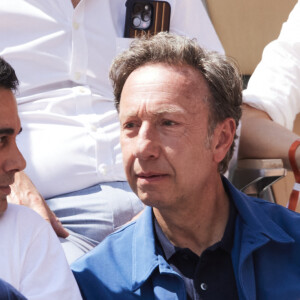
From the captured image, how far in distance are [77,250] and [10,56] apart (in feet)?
2.70

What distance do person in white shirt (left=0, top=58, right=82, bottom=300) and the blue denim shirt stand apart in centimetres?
20

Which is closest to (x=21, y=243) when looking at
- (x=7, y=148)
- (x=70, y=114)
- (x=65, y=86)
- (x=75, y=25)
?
(x=7, y=148)

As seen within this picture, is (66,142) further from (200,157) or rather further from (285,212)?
(285,212)

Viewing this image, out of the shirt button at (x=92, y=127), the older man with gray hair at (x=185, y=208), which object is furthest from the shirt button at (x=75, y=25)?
the older man with gray hair at (x=185, y=208)

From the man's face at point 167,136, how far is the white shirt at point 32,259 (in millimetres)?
320

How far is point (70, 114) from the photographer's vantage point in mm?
2617

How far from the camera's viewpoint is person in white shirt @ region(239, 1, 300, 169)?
279cm

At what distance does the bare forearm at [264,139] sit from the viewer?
2.77 metres

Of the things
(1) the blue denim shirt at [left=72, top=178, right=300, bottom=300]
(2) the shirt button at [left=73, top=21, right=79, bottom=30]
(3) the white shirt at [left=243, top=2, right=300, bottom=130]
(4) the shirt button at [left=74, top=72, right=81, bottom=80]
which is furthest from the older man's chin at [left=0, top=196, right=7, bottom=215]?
(3) the white shirt at [left=243, top=2, right=300, bottom=130]

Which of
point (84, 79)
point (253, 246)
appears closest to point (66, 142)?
point (84, 79)

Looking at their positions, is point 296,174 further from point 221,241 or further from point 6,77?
point 6,77

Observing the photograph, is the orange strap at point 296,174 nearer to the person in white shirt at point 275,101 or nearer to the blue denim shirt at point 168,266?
the person in white shirt at point 275,101

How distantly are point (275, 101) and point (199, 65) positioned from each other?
0.85 meters

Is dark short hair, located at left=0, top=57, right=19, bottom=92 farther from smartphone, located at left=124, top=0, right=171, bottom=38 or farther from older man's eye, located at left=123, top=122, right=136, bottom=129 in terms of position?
smartphone, located at left=124, top=0, right=171, bottom=38
